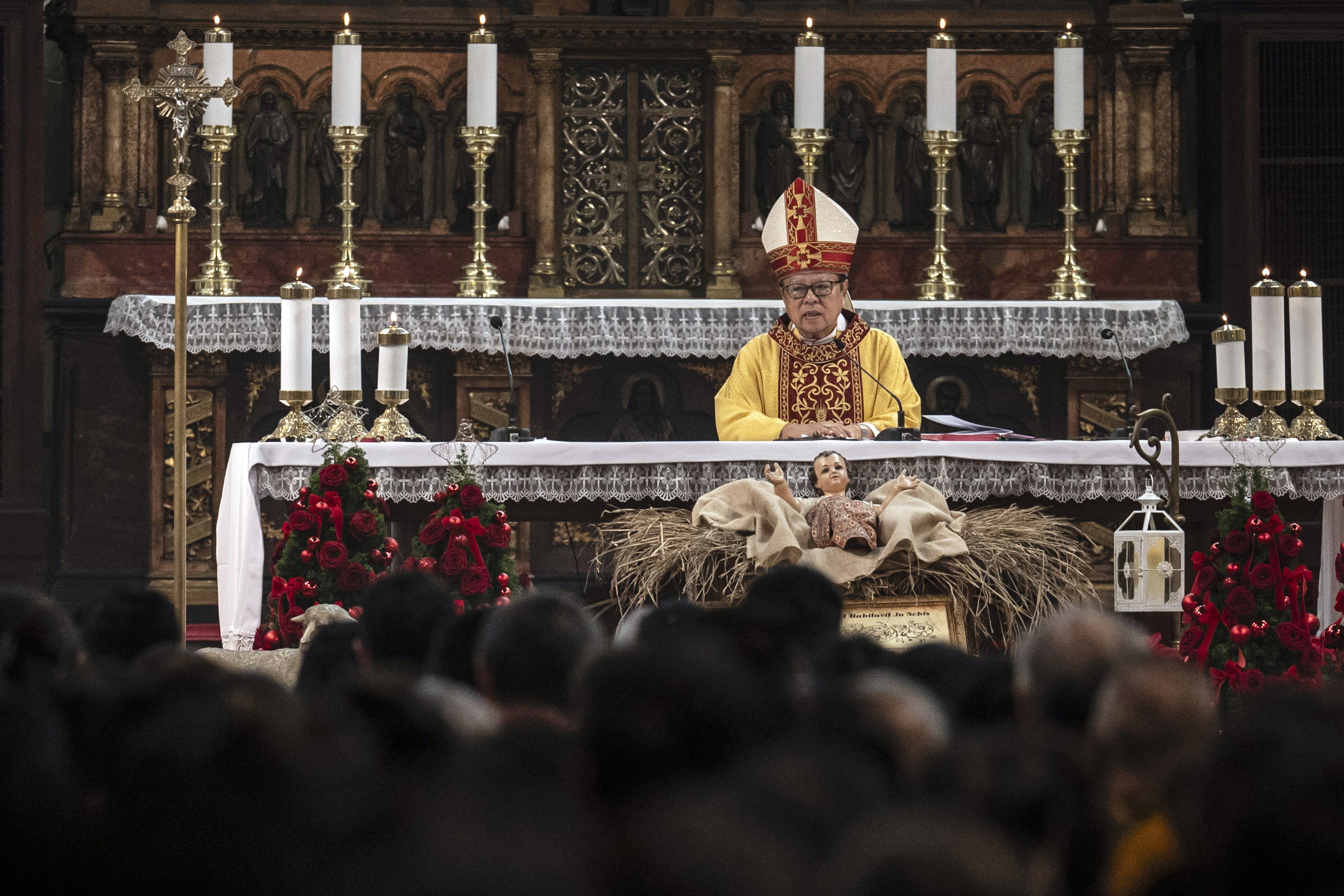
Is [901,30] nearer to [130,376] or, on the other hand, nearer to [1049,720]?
[130,376]

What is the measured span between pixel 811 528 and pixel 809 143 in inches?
132

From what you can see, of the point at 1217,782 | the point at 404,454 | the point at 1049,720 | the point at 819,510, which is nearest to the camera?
the point at 1217,782

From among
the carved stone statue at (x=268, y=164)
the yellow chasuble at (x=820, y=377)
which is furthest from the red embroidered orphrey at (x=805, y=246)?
the carved stone statue at (x=268, y=164)

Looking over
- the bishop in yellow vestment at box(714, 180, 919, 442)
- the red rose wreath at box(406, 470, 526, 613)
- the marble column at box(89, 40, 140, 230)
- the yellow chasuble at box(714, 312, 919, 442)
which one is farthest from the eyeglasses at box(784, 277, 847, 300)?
the marble column at box(89, 40, 140, 230)

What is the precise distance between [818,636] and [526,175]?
7027 millimetres

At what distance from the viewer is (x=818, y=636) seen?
8.91 feet

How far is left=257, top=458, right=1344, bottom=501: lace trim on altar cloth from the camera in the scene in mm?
6508

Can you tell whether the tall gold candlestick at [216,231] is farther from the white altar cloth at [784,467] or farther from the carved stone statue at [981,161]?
the carved stone statue at [981,161]

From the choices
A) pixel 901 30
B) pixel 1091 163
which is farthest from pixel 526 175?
pixel 1091 163

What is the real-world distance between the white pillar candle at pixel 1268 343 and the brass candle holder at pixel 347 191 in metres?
3.94

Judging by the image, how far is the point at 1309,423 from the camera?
22.7ft

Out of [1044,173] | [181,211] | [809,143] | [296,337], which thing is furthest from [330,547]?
[1044,173]

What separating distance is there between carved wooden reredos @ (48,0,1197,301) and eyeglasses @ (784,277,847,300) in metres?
1.57

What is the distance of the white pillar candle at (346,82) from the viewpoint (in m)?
8.30
